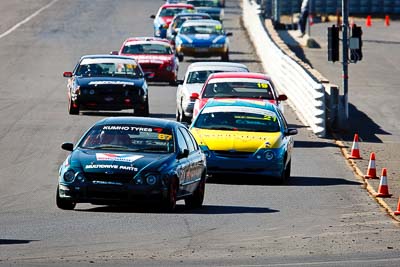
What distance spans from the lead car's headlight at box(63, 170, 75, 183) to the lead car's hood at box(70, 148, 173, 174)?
0.41 ft

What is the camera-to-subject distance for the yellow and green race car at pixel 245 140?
22.0 m

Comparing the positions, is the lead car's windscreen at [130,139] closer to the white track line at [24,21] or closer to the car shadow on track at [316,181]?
the car shadow on track at [316,181]

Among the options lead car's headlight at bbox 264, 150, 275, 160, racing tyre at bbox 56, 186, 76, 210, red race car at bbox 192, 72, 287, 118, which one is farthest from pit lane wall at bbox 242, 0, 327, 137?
racing tyre at bbox 56, 186, 76, 210

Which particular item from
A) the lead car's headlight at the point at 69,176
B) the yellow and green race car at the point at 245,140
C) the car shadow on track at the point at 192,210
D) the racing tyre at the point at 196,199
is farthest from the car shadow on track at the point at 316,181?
the lead car's headlight at the point at 69,176

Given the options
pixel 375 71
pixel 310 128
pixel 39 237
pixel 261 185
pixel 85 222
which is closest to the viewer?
pixel 39 237

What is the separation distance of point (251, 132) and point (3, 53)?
96.9 feet

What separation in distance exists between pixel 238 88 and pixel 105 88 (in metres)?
4.28

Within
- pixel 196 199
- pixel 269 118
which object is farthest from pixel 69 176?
pixel 269 118

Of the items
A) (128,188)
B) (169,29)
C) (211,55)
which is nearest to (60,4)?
(169,29)

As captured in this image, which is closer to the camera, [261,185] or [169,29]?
[261,185]

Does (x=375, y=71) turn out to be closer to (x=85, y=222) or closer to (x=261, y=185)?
(x=261, y=185)

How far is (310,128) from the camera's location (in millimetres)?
32281

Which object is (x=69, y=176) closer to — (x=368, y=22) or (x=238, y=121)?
(x=238, y=121)

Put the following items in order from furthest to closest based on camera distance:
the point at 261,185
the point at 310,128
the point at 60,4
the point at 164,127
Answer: the point at 60,4 < the point at 310,128 < the point at 261,185 < the point at 164,127
